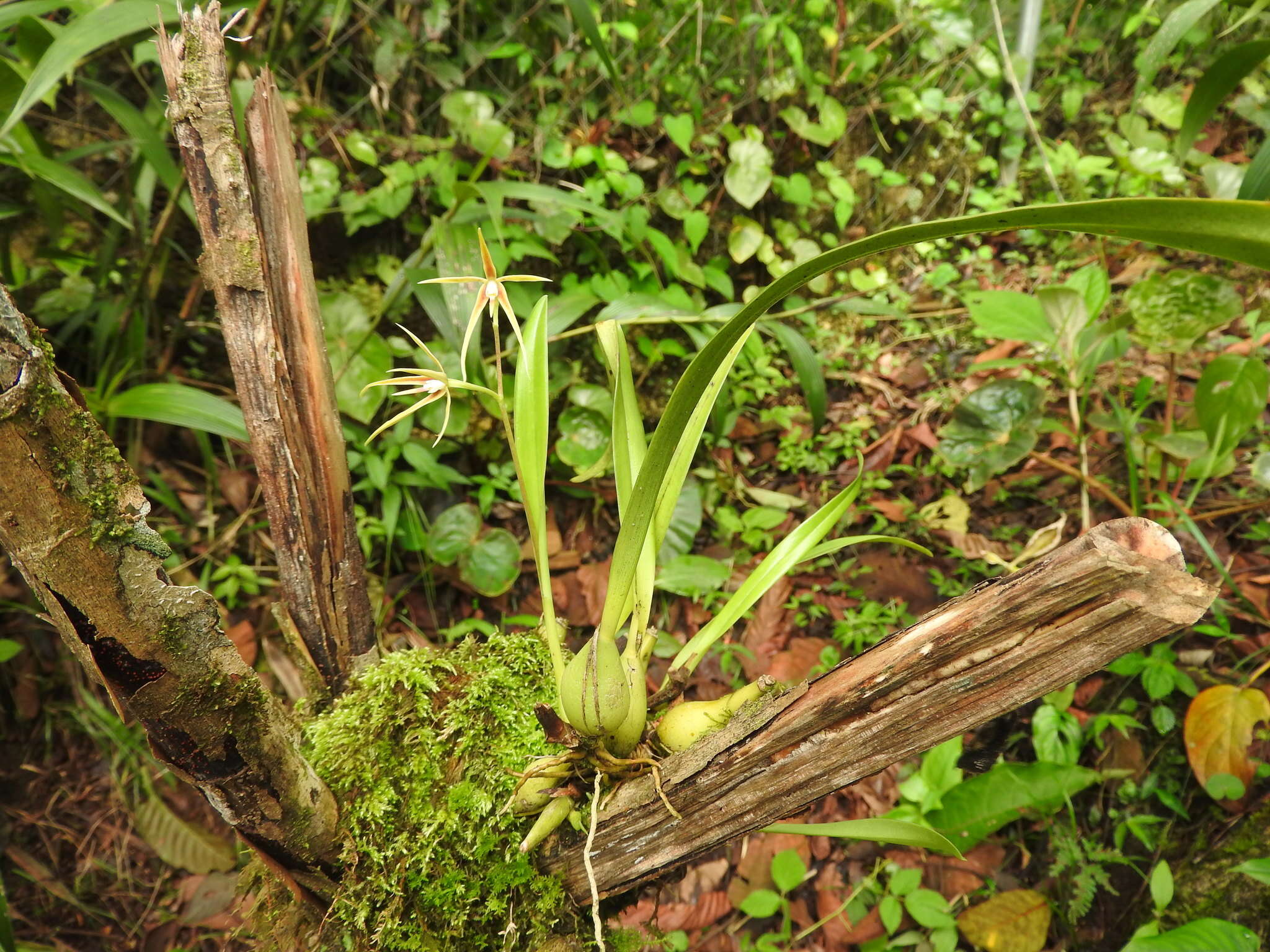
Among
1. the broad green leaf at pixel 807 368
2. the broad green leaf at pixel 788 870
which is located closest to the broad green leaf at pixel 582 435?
the broad green leaf at pixel 807 368

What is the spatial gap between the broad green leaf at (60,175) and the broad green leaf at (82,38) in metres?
0.24

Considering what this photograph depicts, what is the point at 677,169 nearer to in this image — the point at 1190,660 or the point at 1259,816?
the point at 1190,660

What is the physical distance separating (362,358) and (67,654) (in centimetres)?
102

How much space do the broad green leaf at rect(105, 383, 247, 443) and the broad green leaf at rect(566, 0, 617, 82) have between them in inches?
32.7

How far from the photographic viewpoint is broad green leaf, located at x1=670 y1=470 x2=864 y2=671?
78 centimetres

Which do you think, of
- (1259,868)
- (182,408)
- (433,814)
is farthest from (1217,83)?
(182,408)

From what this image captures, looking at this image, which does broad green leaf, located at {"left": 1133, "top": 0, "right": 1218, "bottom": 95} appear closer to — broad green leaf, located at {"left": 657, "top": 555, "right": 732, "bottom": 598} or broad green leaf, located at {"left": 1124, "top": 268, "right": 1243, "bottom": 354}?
broad green leaf, located at {"left": 1124, "top": 268, "right": 1243, "bottom": 354}

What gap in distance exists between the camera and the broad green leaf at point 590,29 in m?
1.08

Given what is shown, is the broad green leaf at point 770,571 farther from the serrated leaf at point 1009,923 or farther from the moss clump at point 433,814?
the serrated leaf at point 1009,923

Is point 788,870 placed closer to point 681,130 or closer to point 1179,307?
point 1179,307

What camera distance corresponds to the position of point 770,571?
817mm

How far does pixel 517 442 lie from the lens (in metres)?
0.78

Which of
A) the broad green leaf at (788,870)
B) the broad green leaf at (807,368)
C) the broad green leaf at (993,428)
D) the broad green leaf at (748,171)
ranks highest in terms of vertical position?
the broad green leaf at (748,171)

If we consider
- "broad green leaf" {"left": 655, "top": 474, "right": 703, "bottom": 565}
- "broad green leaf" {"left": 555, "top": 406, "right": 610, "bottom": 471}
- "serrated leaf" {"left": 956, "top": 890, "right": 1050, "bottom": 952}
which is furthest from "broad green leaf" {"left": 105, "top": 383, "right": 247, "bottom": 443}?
"serrated leaf" {"left": 956, "top": 890, "right": 1050, "bottom": 952}
